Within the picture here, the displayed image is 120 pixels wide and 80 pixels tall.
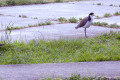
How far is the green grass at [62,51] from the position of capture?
5531 mm

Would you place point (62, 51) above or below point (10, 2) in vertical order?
below

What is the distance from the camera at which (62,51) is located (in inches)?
250

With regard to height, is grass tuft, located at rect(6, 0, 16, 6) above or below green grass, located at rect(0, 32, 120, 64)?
above

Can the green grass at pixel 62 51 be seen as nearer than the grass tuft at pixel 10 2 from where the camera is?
Yes

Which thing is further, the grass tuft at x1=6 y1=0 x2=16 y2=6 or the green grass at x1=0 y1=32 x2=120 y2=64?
the grass tuft at x1=6 y1=0 x2=16 y2=6

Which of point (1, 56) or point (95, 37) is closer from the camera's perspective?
point (1, 56)

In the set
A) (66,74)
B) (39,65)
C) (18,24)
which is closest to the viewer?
(66,74)

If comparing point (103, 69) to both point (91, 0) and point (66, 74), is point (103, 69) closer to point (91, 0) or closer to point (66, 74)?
point (66, 74)

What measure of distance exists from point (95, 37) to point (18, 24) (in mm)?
3154

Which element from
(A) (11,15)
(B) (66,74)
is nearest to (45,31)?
(A) (11,15)

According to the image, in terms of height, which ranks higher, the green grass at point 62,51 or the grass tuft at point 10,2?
the grass tuft at point 10,2

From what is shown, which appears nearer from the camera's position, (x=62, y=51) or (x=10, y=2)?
(x=62, y=51)

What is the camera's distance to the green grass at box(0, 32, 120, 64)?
18.1ft

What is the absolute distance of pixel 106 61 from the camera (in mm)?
5301
